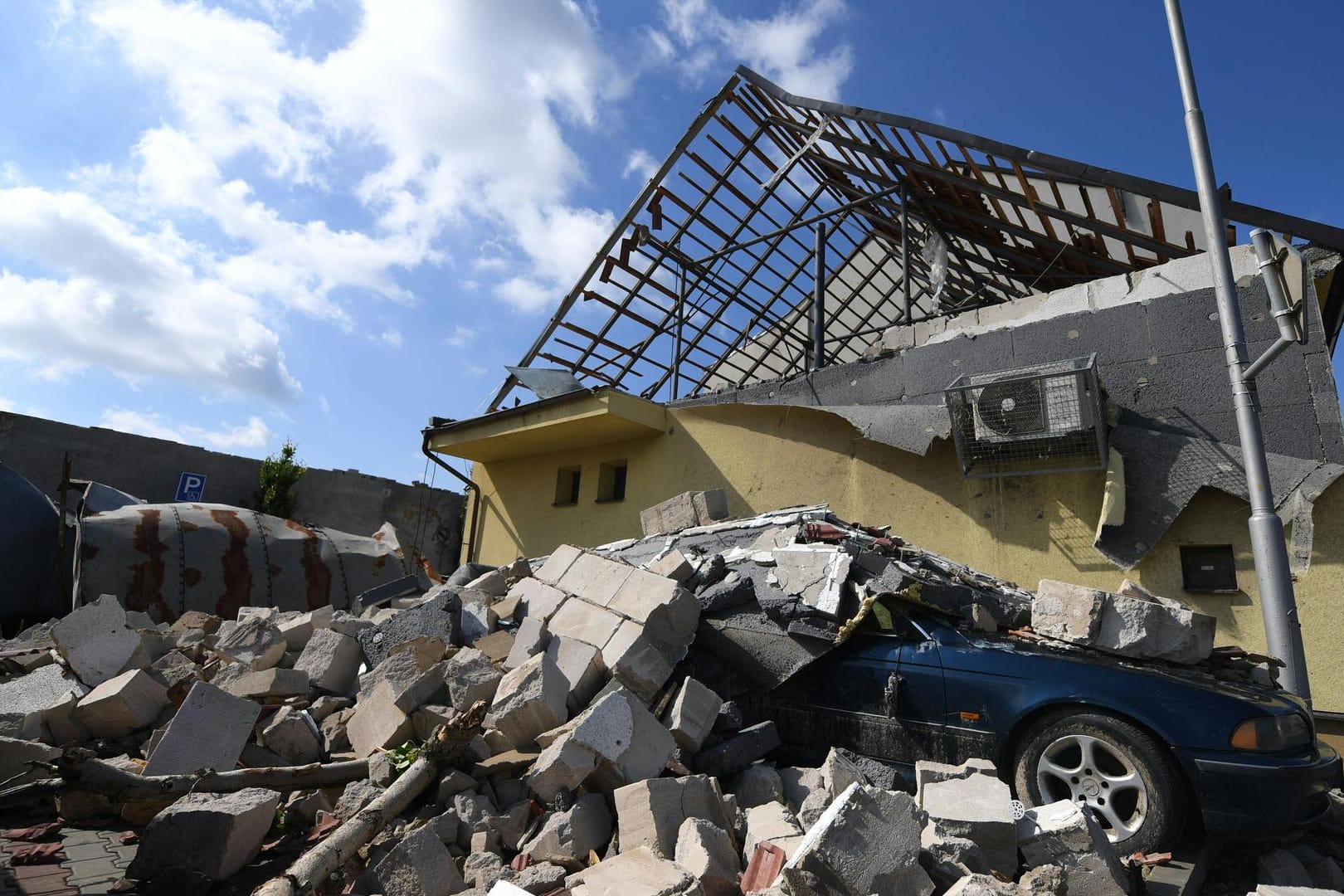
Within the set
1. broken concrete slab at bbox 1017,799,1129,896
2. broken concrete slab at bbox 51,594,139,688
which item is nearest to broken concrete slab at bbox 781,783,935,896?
broken concrete slab at bbox 1017,799,1129,896

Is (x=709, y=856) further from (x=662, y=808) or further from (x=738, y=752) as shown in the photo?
(x=738, y=752)

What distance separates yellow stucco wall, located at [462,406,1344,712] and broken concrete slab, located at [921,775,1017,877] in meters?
4.89

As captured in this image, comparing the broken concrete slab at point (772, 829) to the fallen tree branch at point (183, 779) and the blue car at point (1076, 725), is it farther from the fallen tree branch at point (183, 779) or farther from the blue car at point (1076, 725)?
the fallen tree branch at point (183, 779)

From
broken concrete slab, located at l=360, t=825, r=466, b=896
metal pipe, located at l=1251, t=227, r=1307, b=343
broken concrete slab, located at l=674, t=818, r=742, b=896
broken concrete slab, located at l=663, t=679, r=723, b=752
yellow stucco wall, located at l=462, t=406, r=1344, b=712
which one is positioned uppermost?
metal pipe, located at l=1251, t=227, r=1307, b=343

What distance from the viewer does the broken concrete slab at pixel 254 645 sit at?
5383 millimetres

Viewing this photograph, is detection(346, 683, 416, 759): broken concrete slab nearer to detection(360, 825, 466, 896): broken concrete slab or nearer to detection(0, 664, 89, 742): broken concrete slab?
detection(360, 825, 466, 896): broken concrete slab

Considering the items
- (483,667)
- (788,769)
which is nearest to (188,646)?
(483,667)

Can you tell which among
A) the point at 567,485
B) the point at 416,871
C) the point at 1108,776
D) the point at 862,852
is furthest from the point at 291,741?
the point at 567,485

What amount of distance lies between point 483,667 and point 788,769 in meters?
1.92

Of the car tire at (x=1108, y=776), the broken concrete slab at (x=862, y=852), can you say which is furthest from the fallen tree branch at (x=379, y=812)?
the car tire at (x=1108, y=776)

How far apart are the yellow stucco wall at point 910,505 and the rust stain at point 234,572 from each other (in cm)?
438

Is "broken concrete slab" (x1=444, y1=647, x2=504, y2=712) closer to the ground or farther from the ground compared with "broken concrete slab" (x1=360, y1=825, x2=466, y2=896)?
farther from the ground

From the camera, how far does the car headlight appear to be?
3668 mm

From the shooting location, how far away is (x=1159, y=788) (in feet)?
12.1
